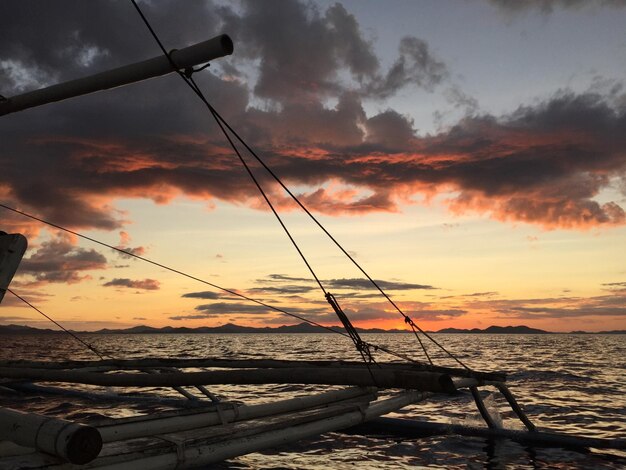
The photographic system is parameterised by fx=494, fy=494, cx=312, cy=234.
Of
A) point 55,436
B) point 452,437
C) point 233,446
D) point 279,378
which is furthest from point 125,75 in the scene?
point 452,437

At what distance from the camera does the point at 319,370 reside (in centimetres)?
873

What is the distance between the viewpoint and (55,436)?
129 inches

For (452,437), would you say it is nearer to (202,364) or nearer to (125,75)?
(202,364)

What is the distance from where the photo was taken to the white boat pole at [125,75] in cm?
720

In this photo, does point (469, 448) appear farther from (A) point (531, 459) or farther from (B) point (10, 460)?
(B) point (10, 460)

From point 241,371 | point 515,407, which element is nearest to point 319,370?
point 241,371

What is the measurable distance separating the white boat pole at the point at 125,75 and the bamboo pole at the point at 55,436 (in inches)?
211

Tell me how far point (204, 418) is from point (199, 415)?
0.27ft

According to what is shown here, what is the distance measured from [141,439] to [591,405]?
67.7 ft

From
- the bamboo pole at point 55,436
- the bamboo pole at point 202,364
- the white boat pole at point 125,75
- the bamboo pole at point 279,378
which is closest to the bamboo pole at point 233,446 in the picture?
the bamboo pole at point 279,378

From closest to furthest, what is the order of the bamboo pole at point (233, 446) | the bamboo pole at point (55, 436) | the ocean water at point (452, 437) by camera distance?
the bamboo pole at point (55, 436) → the bamboo pole at point (233, 446) → the ocean water at point (452, 437)

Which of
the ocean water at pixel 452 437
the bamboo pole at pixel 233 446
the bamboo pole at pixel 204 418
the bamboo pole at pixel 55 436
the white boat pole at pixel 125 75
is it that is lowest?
the ocean water at pixel 452 437

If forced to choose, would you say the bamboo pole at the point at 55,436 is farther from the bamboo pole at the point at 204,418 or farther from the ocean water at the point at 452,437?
the ocean water at the point at 452,437

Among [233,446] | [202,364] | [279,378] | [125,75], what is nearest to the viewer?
[233,446]
